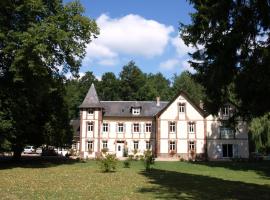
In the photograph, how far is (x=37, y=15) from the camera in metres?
32.5

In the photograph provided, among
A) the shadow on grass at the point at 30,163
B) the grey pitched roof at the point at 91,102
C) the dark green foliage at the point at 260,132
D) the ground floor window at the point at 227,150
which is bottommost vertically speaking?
the shadow on grass at the point at 30,163

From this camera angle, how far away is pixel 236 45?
1474 cm

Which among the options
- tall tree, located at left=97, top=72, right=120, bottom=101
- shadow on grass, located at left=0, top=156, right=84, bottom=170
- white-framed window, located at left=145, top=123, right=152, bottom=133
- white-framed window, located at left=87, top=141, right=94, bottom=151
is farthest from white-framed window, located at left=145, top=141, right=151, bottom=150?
tall tree, located at left=97, top=72, right=120, bottom=101

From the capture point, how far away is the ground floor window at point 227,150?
180ft

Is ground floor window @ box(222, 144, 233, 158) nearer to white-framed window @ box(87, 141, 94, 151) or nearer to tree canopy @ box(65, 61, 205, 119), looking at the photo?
white-framed window @ box(87, 141, 94, 151)

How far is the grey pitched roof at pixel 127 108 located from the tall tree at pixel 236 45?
42.1m

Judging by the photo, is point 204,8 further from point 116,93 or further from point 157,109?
point 116,93

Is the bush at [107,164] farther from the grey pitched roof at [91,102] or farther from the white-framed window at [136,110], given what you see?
the white-framed window at [136,110]

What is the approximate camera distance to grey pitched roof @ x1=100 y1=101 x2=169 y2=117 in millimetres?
58594

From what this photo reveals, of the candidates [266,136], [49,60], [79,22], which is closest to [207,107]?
[49,60]

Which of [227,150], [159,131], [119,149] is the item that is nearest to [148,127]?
[159,131]

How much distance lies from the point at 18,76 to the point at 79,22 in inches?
271

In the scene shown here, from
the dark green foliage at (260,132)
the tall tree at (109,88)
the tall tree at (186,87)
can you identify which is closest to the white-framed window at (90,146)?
the dark green foliage at (260,132)

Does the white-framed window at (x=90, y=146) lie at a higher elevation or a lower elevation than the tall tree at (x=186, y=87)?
lower
